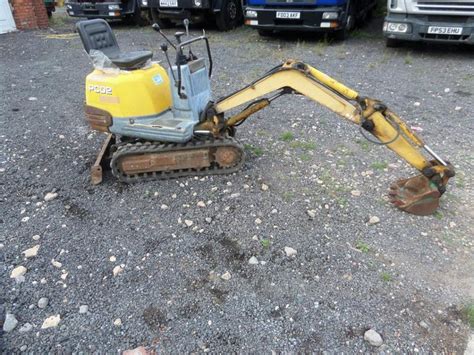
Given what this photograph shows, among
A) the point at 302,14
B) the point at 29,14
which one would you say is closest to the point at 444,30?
the point at 302,14

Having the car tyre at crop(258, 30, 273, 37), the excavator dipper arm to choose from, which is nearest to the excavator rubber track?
A: the excavator dipper arm

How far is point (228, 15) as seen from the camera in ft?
35.9

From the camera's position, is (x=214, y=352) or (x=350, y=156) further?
(x=350, y=156)

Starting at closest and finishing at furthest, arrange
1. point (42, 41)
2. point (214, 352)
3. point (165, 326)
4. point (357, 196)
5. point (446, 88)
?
point (214, 352) → point (165, 326) → point (357, 196) → point (446, 88) → point (42, 41)

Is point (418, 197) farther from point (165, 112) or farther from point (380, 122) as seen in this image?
point (165, 112)

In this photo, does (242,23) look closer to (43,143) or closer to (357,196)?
(43,143)

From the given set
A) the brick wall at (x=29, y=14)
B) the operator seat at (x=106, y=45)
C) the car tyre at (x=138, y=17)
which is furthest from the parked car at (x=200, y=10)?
the operator seat at (x=106, y=45)

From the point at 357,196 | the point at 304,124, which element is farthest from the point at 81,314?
the point at 304,124

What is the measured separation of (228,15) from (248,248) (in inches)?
358

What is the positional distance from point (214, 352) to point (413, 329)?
1261 mm

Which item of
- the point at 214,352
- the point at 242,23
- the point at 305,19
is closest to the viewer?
the point at 214,352

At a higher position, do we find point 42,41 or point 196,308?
point 196,308

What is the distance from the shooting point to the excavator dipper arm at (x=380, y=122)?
3326 millimetres

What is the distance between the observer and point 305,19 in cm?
859
